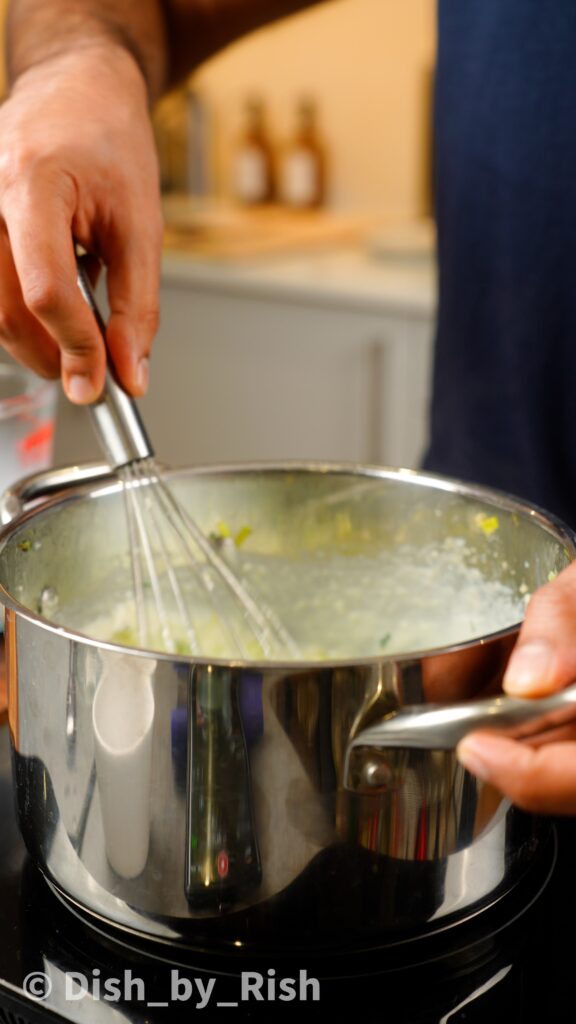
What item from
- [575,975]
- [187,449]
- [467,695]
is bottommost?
[187,449]

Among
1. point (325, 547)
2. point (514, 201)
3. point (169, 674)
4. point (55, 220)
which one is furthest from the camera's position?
point (514, 201)

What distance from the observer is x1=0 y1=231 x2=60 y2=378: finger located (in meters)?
0.55

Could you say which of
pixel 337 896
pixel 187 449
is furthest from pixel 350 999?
pixel 187 449

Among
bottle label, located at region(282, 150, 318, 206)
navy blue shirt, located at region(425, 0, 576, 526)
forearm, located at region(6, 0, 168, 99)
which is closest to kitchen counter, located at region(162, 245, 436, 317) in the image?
bottle label, located at region(282, 150, 318, 206)

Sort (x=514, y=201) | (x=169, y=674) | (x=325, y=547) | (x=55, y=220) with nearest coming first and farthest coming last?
(x=169, y=674) < (x=55, y=220) < (x=325, y=547) < (x=514, y=201)

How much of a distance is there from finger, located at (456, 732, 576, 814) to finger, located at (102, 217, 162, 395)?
0.29 m

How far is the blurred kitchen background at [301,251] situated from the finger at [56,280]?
0.97 metres

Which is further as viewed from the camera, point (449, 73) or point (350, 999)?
point (449, 73)

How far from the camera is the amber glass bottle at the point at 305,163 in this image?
214 centimetres

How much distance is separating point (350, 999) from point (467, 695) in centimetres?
12

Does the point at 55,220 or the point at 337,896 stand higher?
the point at 55,220

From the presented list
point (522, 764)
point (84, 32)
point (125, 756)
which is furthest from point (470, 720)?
point (84, 32)

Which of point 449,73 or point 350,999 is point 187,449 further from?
point 350,999

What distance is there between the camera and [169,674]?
14.5 inches
